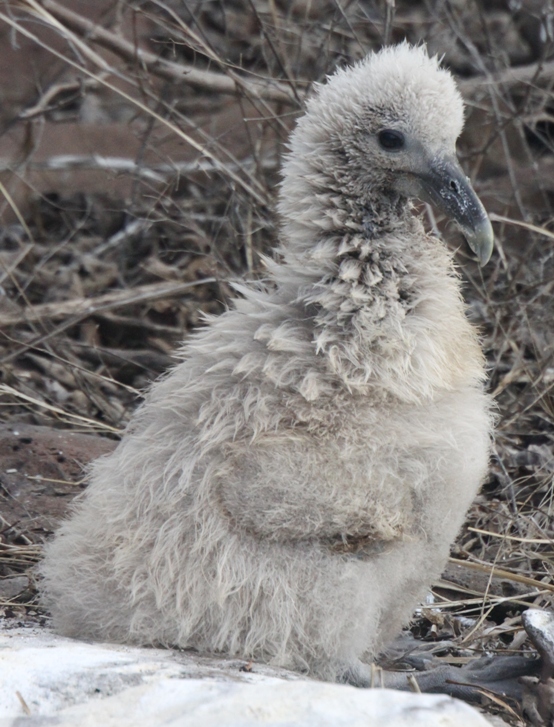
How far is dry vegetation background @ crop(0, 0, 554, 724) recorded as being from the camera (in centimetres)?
407

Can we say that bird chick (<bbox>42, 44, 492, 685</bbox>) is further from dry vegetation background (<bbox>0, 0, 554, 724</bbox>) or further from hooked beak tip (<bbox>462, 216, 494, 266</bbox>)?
dry vegetation background (<bbox>0, 0, 554, 724</bbox>)

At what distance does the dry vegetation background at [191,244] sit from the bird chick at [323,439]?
2.17 ft

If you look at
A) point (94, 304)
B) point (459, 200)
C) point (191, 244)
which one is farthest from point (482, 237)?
point (191, 244)

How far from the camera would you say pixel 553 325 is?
507 centimetres

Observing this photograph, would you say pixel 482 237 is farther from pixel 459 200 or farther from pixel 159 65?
pixel 159 65

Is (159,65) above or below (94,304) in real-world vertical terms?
above

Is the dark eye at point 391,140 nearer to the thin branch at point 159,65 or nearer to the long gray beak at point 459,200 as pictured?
the long gray beak at point 459,200

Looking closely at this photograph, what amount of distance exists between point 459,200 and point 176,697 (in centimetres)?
157

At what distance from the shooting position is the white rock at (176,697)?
2.29m

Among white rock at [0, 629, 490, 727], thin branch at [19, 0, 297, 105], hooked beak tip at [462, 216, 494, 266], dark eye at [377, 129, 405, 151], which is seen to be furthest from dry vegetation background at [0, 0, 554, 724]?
dark eye at [377, 129, 405, 151]

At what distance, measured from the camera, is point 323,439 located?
2.89 metres

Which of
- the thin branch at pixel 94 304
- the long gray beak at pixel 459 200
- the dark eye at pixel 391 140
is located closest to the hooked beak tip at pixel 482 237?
the long gray beak at pixel 459 200

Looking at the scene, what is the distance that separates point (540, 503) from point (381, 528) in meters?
1.59

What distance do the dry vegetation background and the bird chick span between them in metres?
0.66
